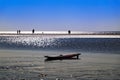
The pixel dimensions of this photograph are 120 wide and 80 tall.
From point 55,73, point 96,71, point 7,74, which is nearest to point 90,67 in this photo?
point 96,71

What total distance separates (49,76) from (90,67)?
305 inches

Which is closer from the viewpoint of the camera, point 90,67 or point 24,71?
point 24,71

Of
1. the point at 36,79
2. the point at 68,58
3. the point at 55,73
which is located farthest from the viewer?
the point at 68,58

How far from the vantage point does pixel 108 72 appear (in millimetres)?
33312

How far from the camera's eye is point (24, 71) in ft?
111

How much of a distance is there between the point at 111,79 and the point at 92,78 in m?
1.55

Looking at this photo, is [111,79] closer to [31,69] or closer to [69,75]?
[69,75]

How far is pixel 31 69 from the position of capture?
116ft

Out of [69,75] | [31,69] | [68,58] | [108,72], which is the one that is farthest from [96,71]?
[68,58]

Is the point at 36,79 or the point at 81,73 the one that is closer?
the point at 36,79

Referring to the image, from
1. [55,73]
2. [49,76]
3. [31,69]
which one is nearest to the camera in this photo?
[49,76]

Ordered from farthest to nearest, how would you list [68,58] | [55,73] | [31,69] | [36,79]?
[68,58]
[31,69]
[55,73]
[36,79]

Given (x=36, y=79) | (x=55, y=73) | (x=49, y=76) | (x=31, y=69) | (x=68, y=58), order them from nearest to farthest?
(x=36, y=79), (x=49, y=76), (x=55, y=73), (x=31, y=69), (x=68, y=58)

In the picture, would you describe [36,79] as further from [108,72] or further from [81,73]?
[108,72]
